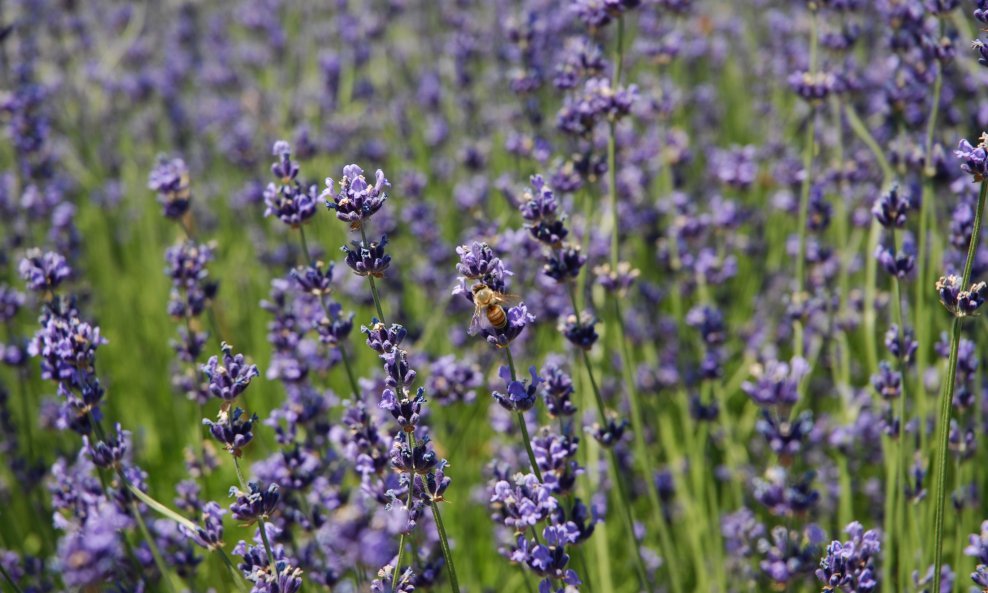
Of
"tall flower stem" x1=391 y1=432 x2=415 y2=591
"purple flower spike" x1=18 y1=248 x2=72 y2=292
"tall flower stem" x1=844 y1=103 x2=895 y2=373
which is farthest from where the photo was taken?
"tall flower stem" x1=844 y1=103 x2=895 y2=373

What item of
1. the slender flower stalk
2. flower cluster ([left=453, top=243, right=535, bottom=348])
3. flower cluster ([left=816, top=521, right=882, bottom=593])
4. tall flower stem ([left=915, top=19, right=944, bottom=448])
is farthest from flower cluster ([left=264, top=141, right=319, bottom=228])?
tall flower stem ([left=915, top=19, right=944, bottom=448])

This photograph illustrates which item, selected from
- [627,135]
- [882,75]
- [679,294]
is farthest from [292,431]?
[882,75]

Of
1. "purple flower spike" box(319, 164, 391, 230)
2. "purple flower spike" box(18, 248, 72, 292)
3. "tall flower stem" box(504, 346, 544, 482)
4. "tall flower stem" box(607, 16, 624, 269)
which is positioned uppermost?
"tall flower stem" box(607, 16, 624, 269)

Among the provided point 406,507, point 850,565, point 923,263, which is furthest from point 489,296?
point 923,263

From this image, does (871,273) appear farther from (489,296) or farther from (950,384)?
(489,296)

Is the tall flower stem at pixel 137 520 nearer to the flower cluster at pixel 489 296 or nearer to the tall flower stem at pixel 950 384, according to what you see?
the flower cluster at pixel 489 296

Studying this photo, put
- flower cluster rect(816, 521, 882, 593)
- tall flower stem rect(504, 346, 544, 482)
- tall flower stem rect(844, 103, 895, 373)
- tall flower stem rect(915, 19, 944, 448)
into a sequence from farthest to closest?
tall flower stem rect(844, 103, 895, 373) < tall flower stem rect(915, 19, 944, 448) < flower cluster rect(816, 521, 882, 593) < tall flower stem rect(504, 346, 544, 482)

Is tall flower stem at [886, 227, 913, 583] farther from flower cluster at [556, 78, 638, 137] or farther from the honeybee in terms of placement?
the honeybee

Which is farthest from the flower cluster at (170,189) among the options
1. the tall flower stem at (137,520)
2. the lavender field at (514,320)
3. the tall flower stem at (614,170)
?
the tall flower stem at (614,170)

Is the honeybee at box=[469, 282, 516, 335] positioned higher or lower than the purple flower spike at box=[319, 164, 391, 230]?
lower
